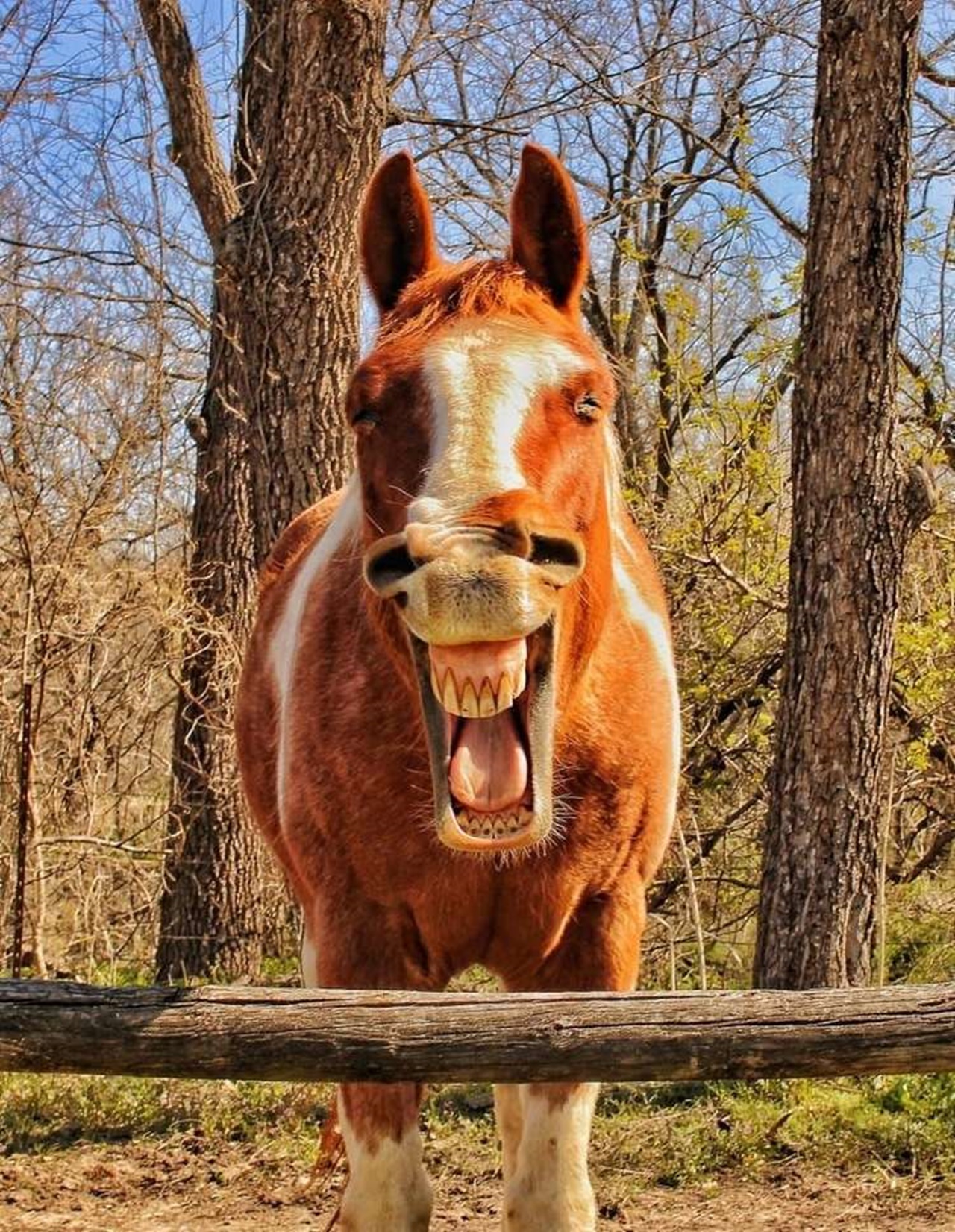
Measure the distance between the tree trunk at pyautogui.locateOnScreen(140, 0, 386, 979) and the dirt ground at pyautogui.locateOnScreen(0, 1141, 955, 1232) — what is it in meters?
2.37

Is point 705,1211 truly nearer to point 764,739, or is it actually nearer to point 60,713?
point 764,739

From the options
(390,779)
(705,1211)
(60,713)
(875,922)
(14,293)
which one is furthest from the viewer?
(14,293)

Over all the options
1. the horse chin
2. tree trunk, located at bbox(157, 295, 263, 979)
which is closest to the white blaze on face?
the horse chin

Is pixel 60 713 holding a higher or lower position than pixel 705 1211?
higher

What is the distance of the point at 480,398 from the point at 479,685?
544mm

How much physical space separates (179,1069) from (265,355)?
4508 millimetres

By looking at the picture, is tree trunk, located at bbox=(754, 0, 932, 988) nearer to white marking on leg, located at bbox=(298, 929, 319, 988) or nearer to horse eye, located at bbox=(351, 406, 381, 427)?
white marking on leg, located at bbox=(298, 929, 319, 988)

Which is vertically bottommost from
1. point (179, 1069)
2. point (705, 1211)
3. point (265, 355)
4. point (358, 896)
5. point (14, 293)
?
point (705, 1211)

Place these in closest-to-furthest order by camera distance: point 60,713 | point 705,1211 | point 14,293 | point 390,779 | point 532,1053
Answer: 1. point 532,1053
2. point 390,779
3. point 705,1211
4. point 60,713
5. point 14,293

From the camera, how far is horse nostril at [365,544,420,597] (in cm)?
223

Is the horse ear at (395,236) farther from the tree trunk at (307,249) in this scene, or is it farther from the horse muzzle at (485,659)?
the tree trunk at (307,249)

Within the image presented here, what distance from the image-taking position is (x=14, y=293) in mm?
8195

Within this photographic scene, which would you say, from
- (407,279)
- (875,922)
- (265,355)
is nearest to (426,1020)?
(407,279)

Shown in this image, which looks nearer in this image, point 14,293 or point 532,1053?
point 532,1053
